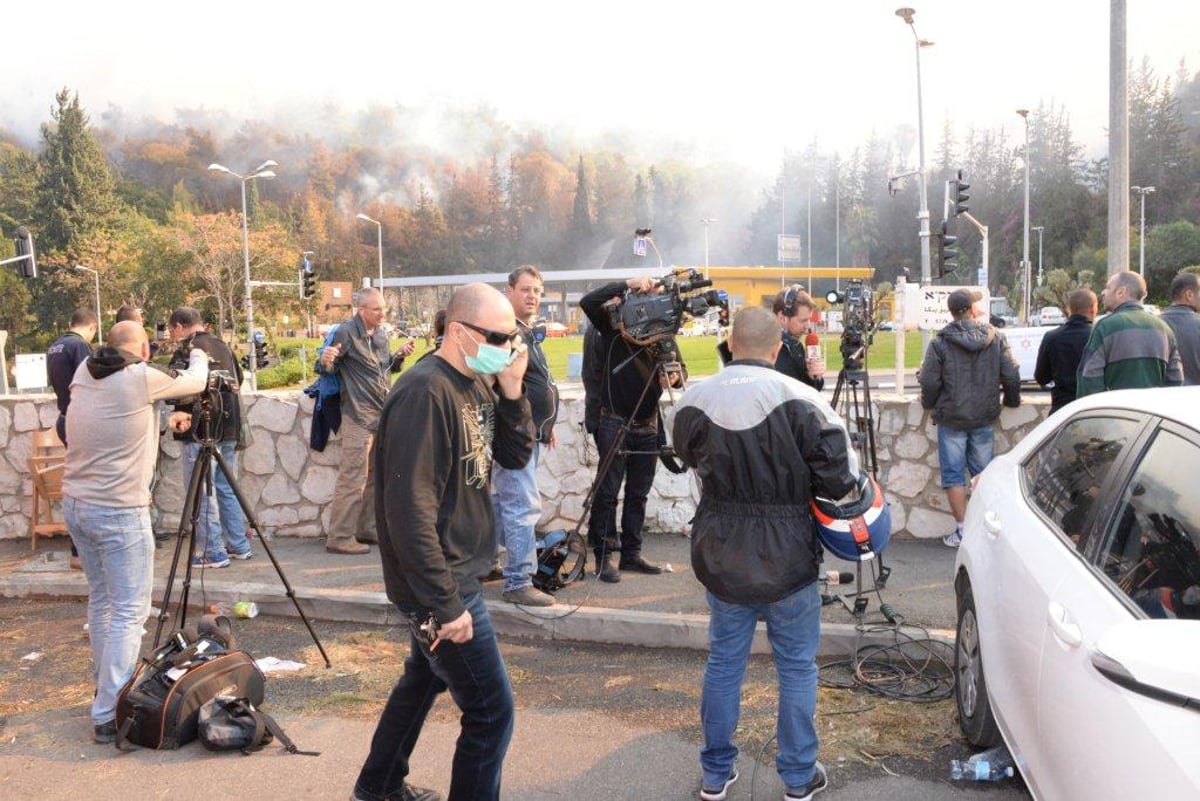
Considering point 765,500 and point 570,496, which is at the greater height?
point 765,500

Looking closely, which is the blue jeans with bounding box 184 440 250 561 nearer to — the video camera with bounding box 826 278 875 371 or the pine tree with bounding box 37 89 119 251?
the video camera with bounding box 826 278 875 371

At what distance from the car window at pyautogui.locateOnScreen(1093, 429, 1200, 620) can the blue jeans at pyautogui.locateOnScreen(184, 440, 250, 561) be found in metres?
5.92

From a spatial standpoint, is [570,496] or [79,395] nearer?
[79,395]

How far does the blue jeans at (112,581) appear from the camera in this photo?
13.8 ft

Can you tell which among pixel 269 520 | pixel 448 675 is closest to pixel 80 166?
Result: pixel 269 520

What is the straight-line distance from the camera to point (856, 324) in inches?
239

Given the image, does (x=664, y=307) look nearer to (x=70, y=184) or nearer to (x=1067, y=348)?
(x=1067, y=348)

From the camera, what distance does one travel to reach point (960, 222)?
4377 inches

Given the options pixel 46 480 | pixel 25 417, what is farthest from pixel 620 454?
pixel 25 417

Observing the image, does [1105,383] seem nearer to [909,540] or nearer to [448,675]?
[909,540]

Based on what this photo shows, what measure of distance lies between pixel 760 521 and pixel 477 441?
3.43 feet

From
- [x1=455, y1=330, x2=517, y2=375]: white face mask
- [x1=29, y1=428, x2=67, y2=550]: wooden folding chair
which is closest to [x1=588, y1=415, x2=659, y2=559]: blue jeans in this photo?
[x1=455, y1=330, x2=517, y2=375]: white face mask

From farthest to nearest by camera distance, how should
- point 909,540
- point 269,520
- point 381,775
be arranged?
point 269,520, point 909,540, point 381,775

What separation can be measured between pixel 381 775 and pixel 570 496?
4.26m
